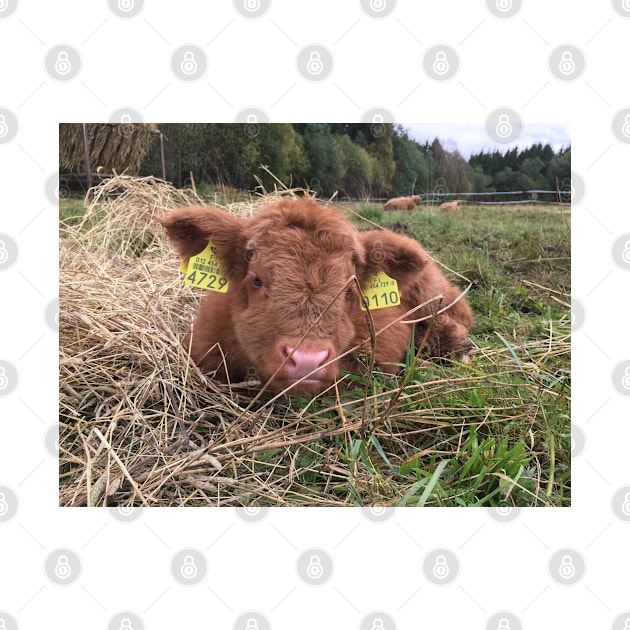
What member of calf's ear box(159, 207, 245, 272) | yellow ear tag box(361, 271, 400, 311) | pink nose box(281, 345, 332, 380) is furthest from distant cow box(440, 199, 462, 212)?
pink nose box(281, 345, 332, 380)

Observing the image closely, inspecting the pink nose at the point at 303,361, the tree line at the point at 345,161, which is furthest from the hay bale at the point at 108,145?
the pink nose at the point at 303,361

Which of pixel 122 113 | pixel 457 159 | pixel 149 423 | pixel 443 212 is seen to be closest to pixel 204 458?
pixel 149 423

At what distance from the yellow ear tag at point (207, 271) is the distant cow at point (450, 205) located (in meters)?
2.33

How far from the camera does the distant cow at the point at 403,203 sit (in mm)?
4258

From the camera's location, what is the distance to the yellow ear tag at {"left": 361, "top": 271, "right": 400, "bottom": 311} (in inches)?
118

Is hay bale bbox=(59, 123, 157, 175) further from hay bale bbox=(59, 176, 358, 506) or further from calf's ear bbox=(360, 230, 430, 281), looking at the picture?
calf's ear bbox=(360, 230, 430, 281)

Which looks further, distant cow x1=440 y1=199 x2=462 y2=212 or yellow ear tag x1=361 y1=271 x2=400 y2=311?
distant cow x1=440 y1=199 x2=462 y2=212

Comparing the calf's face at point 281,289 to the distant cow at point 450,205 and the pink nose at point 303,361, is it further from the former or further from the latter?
the distant cow at point 450,205

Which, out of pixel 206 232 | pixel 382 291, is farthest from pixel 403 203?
pixel 206 232

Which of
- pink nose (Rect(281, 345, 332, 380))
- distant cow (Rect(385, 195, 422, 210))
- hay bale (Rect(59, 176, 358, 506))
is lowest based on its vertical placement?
hay bale (Rect(59, 176, 358, 506))

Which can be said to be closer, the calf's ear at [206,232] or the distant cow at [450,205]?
the calf's ear at [206,232]

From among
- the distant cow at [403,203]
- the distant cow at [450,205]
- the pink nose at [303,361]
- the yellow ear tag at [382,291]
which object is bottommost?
the pink nose at [303,361]

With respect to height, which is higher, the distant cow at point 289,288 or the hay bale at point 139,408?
the distant cow at point 289,288

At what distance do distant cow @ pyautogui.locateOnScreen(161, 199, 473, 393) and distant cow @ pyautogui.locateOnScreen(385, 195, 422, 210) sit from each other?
130cm
